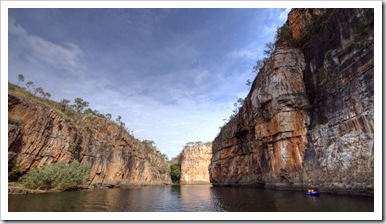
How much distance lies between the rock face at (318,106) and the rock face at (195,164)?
184 feet

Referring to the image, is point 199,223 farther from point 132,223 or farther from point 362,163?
point 362,163

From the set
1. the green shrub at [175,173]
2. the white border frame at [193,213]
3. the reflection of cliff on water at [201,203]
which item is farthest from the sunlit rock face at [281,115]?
the green shrub at [175,173]

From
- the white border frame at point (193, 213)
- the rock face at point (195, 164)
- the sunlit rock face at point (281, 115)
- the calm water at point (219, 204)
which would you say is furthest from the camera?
the rock face at point (195, 164)

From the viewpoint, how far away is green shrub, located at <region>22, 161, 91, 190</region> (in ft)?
96.2

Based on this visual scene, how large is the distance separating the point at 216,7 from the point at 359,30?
14.2m

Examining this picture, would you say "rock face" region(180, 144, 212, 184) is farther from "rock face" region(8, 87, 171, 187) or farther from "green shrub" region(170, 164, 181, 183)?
"rock face" region(8, 87, 171, 187)

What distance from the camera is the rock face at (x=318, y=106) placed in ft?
54.9

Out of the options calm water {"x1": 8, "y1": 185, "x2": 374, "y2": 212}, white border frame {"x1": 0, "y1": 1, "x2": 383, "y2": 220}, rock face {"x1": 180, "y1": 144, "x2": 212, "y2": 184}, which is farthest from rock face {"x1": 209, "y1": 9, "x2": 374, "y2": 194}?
rock face {"x1": 180, "y1": 144, "x2": 212, "y2": 184}

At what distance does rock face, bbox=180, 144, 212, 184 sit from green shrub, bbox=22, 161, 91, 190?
2283 inches

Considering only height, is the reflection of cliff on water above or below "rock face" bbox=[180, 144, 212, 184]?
above

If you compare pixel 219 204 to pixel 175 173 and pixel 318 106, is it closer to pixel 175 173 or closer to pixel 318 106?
pixel 318 106

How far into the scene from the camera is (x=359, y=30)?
744 inches

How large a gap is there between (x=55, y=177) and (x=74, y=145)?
12.1 meters

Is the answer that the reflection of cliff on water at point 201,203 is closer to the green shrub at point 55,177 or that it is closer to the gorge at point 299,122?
the gorge at point 299,122
